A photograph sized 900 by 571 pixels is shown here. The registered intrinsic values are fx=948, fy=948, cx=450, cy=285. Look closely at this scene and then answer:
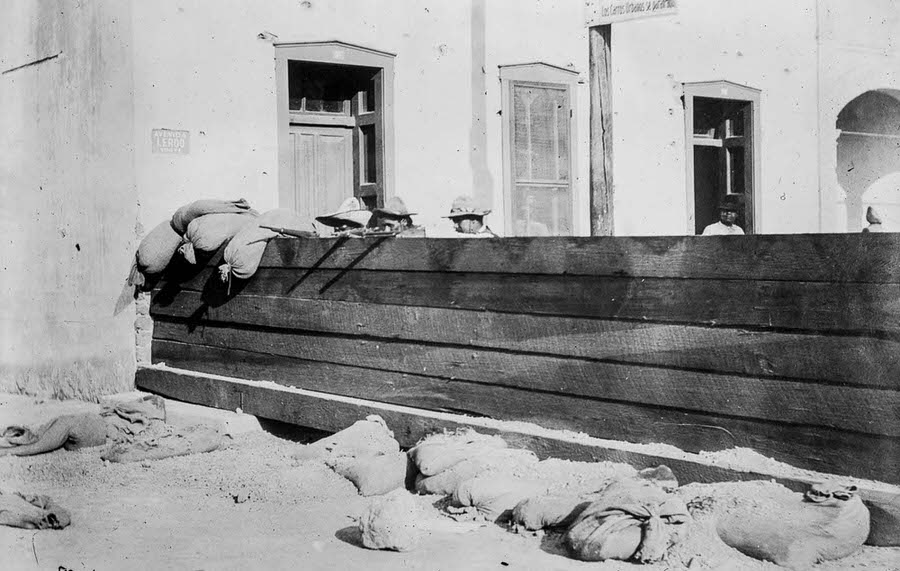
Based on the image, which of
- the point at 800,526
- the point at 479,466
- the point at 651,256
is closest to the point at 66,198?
the point at 479,466

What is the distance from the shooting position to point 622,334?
13.7 ft

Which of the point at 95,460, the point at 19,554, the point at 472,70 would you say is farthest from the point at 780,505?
the point at 472,70

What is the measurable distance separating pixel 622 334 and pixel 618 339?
0.03m

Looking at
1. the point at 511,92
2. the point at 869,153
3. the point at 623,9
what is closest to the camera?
the point at 623,9

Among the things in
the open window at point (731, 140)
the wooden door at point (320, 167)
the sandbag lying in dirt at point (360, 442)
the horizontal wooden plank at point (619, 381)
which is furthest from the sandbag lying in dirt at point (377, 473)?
the open window at point (731, 140)

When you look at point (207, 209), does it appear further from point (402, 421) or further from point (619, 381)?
point (619, 381)

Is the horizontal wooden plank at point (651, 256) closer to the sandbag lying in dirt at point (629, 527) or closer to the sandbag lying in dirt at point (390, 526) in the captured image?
the sandbag lying in dirt at point (629, 527)

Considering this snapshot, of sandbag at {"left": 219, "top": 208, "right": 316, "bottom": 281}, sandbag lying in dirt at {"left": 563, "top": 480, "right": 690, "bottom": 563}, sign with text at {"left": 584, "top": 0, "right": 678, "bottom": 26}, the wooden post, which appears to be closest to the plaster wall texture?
the wooden post

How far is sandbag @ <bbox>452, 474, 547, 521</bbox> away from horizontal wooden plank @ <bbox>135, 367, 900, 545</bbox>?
0.30 m

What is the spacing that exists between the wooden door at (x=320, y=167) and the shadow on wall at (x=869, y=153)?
792 cm

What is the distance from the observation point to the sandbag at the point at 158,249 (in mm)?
7184

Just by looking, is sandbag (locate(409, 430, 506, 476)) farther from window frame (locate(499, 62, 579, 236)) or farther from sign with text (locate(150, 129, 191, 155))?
window frame (locate(499, 62, 579, 236))

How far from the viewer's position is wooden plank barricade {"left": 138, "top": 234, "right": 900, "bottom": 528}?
3443 mm

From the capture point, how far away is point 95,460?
18.7ft
